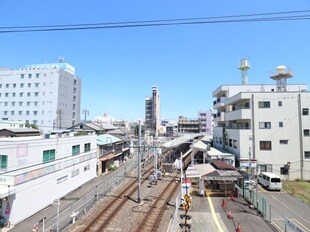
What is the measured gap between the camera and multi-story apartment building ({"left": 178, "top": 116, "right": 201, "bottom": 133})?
329 ft

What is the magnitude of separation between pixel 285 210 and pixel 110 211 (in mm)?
13653

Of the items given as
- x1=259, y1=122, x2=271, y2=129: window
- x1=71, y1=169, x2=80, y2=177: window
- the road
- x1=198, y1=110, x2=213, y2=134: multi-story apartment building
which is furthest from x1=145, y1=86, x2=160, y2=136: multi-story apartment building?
the road

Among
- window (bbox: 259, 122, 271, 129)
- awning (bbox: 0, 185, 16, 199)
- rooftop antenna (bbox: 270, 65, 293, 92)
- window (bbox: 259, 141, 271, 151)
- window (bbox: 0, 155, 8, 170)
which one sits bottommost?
awning (bbox: 0, 185, 16, 199)

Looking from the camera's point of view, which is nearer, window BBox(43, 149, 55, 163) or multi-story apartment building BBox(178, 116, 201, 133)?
window BBox(43, 149, 55, 163)

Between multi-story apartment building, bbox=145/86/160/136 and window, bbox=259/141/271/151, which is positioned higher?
multi-story apartment building, bbox=145/86/160/136

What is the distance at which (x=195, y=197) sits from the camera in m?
21.2

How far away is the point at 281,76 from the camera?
117ft

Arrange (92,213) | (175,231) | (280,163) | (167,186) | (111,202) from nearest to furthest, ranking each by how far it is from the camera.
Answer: (175,231) → (92,213) → (111,202) → (167,186) → (280,163)

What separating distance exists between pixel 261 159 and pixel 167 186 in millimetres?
12928

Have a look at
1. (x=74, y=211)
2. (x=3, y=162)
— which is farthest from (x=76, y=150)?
(x=74, y=211)

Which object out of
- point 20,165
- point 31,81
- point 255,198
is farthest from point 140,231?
point 31,81

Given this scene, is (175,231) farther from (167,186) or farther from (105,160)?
(105,160)

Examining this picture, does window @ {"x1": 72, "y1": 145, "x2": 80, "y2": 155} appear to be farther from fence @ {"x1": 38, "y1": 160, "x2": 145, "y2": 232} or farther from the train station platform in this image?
the train station platform

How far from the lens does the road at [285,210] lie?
50.8ft
